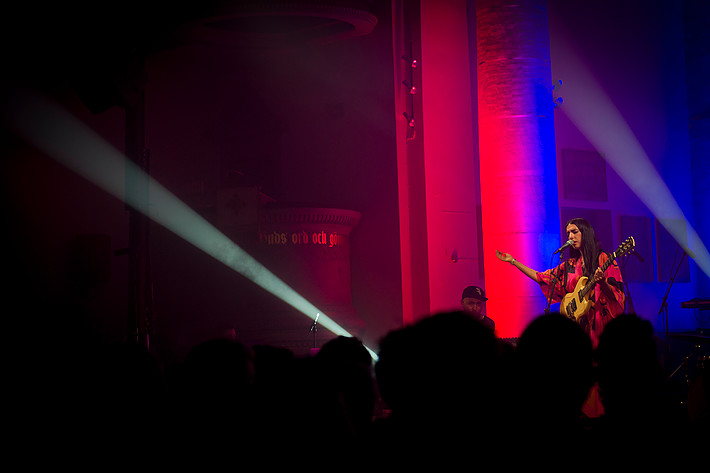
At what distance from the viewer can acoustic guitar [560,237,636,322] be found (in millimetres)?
6480

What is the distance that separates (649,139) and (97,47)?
1015cm

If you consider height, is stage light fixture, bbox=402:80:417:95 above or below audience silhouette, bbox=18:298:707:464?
above

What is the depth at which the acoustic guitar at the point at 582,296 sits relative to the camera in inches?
255

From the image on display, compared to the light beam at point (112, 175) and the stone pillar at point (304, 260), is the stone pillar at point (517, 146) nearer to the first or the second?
the stone pillar at point (304, 260)

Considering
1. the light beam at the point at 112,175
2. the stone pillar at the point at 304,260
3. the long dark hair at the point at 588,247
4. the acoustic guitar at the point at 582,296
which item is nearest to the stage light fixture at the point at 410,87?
the stone pillar at the point at 304,260

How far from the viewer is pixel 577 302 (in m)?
6.58

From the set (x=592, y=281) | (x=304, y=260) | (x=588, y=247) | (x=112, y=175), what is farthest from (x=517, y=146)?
(x=112, y=175)

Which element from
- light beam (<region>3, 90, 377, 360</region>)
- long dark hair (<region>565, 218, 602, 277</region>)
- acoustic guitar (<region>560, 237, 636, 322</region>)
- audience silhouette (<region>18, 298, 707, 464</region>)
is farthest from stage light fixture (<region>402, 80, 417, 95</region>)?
audience silhouette (<region>18, 298, 707, 464</region>)

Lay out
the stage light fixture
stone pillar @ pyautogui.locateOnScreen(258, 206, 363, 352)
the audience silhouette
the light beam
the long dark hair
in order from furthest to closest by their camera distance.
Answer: the stage light fixture
the light beam
stone pillar @ pyautogui.locateOnScreen(258, 206, 363, 352)
the long dark hair
the audience silhouette

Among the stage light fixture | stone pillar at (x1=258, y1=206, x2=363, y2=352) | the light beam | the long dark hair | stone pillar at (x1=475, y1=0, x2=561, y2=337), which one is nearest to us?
the long dark hair

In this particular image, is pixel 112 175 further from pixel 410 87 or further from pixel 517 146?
pixel 517 146

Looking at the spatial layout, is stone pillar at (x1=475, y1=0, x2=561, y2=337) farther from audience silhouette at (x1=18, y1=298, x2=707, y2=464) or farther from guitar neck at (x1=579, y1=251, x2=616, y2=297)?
audience silhouette at (x1=18, y1=298, x2=707, y2=464)

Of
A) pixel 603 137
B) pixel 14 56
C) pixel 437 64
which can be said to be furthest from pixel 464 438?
pixel 603 137

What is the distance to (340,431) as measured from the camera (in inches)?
80.1
